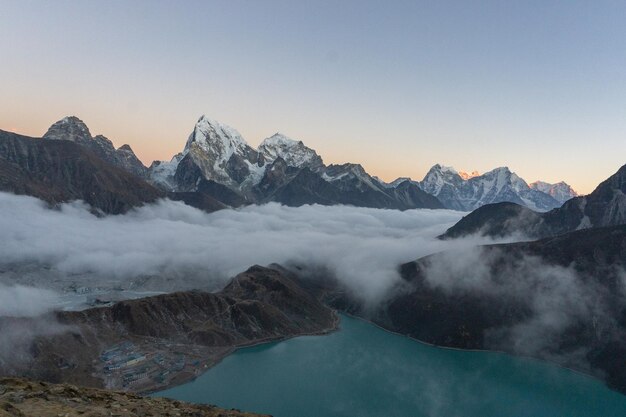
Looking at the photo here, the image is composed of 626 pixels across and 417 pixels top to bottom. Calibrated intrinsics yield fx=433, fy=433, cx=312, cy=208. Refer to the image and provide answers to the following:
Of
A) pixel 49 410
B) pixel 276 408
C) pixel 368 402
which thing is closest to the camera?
pixel 49 410

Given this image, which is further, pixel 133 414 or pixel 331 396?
pixel 331 396

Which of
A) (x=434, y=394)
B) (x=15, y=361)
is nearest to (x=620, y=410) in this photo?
(x=434, y=394)

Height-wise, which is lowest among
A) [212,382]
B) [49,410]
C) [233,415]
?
[212,382]

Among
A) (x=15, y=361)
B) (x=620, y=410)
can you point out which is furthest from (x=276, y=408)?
(x=620, y=410)

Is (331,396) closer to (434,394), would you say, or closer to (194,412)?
(434,394)

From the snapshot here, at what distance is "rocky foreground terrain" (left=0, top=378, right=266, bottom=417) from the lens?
4719 cm

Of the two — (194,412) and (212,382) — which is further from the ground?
(194,412)

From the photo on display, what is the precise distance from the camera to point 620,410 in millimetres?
187375

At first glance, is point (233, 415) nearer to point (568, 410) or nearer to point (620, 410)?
point (568, 410)

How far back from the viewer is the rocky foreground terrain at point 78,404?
155 ft

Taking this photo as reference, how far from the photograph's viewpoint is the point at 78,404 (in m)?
53.5

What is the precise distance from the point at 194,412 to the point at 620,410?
205664 mm

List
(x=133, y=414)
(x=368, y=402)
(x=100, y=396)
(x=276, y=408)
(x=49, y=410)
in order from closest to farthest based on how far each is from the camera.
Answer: (x=49, y=410), (x=133, y=414), (x=100, y=396), (x=276, y=408), (x=368, y=402)

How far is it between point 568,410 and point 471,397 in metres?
38.9
